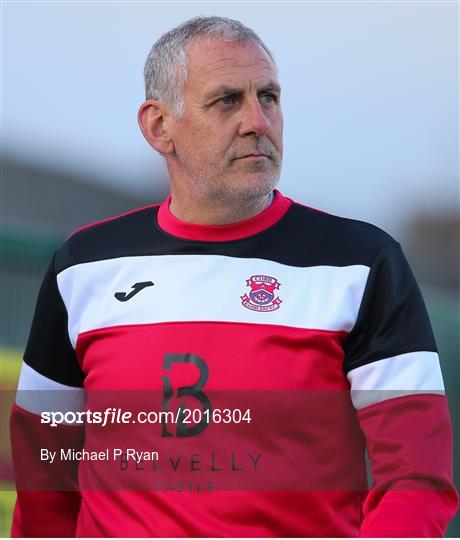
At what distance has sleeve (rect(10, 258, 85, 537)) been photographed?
3182 millimetres

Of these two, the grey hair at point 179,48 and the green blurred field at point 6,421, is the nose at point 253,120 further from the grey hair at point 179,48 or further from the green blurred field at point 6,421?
the green blurred field at point 6,421

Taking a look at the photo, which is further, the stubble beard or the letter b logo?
the stubble beard

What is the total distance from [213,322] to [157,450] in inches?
13.7

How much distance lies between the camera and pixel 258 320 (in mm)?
2912

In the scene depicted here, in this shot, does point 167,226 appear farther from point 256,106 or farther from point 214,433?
point 214,433

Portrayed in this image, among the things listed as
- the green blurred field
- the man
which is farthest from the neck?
the green blurred field

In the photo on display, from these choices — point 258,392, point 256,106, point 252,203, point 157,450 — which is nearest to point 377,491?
point 258,392

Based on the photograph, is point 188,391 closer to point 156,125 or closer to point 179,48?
point 156,125

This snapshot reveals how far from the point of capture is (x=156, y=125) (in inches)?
129

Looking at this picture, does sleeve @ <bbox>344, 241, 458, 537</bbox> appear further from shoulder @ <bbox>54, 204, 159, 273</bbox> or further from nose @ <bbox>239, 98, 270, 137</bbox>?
shoulder @ <bbox>54, 204, 159, 273</bbox>

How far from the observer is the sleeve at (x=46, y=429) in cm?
318

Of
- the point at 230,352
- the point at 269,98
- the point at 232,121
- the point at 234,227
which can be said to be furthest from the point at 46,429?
the point at 269,98

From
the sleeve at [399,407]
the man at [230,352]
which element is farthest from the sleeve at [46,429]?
the sleeve at [399,407]

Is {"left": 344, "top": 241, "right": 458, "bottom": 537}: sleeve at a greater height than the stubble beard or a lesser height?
lesser
